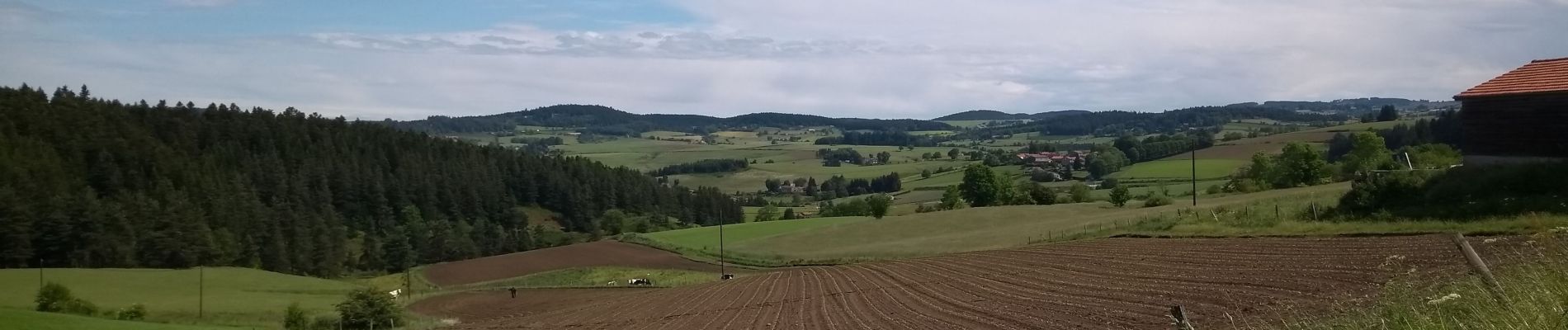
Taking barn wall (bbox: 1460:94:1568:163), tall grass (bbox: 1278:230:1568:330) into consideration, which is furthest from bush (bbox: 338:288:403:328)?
barn wall (bbox: 1460:94:1568:163)

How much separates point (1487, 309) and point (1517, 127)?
29.9 m

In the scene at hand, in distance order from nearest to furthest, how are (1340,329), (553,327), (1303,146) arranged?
(1340,329) < (553,327) < (1303,146)

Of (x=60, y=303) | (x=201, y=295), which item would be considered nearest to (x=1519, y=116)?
(x=60, y=303)

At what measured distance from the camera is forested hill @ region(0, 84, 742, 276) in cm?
7994

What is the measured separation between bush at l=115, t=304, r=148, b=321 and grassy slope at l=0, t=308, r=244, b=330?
8.86 metres

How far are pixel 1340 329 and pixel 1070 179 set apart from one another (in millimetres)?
125497

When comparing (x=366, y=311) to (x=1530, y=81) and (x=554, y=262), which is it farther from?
(x=1530, y=81)

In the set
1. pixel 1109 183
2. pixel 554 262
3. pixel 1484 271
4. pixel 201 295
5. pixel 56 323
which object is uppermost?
pixel 1484 271

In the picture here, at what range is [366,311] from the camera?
40.6 meters

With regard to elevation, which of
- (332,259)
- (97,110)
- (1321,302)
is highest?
(97,110)

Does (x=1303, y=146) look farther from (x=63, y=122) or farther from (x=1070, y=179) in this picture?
(x=63, y=122)

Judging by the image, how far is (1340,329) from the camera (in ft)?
31.1

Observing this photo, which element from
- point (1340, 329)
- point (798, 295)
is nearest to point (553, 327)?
point (798, 295)

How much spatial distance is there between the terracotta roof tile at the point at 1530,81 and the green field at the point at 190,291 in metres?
43.1
